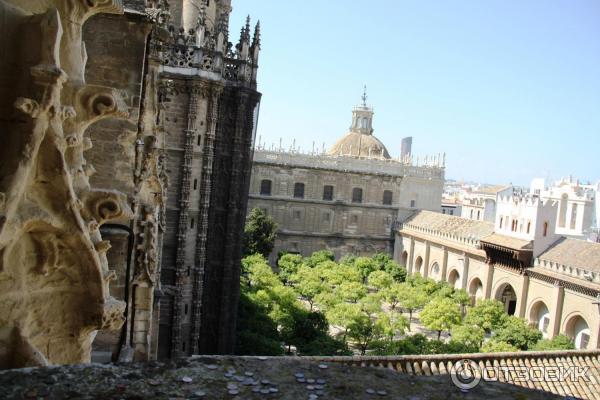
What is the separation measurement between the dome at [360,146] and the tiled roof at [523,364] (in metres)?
41.7

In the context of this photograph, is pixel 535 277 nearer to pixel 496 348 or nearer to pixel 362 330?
pixel 496 348

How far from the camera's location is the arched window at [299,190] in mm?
45781

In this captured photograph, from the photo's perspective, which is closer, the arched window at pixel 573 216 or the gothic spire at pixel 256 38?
the gothic spire at pixel 256 38

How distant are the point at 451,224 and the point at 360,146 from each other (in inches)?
612

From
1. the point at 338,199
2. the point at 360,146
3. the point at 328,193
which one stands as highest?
the point at 360,146

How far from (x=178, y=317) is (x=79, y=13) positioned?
13.8m

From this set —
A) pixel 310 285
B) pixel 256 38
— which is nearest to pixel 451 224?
pixel 310 285

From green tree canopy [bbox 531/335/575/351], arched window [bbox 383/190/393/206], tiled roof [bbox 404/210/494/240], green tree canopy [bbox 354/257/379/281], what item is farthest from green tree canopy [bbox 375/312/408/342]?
arched window [bbox 383/190/393/206]

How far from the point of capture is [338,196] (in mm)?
46438

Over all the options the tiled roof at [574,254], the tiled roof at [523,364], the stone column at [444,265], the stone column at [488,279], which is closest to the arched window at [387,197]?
the stone column at [444,265]

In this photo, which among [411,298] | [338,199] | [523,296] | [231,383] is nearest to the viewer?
[231,383]

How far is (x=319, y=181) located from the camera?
4609cm

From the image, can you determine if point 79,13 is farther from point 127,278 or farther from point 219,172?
point 219,172

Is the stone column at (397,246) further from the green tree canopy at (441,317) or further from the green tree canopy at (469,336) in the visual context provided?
the green tree canopy at (469,336)
